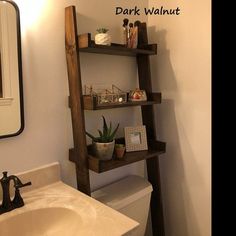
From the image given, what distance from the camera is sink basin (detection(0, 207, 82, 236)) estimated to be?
926mm

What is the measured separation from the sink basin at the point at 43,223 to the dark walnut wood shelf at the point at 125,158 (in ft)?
0.86

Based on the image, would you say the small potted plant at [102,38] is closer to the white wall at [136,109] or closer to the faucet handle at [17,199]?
the white wall at [136,109]

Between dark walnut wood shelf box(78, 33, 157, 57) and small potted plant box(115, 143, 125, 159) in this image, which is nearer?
dark walnut wood shelf box(78, 33, 157, 57)

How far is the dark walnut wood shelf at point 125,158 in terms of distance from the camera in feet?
3.86

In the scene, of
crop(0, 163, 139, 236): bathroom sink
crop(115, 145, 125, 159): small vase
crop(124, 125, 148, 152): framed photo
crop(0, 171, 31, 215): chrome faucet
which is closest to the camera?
crop(0, 163, 139, 236): bathroom sink

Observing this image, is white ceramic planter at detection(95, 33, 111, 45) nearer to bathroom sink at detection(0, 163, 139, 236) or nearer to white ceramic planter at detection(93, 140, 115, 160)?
white ceramic planter at detection(93, 140, 115, 160)

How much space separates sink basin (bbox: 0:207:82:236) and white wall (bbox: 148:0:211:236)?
0.84 metres

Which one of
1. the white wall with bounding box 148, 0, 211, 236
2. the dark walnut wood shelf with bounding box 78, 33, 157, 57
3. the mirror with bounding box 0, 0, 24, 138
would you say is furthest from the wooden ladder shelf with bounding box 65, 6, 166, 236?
the mirror with bounding box 0, 0, 24, 138

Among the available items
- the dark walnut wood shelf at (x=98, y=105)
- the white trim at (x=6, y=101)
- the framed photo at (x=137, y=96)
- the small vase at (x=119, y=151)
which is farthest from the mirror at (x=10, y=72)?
the framed photo at (x=137, y=96)

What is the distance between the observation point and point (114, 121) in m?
1.50

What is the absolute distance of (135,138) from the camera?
1475mm

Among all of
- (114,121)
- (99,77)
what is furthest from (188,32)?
(114,121)
